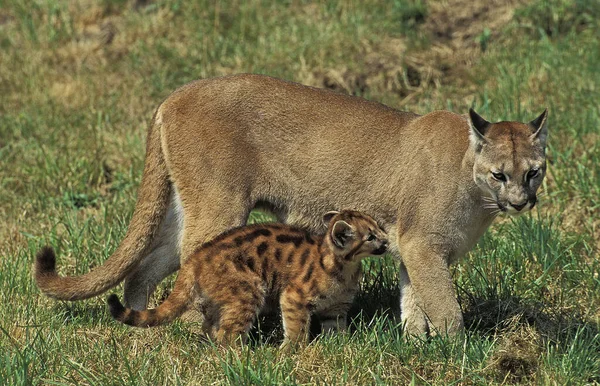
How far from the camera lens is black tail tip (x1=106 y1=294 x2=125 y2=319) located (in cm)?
600

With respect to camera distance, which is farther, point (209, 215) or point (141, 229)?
point (141, 229)

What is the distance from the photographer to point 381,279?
7.17m

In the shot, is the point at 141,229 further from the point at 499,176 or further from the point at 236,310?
the point at 499,176

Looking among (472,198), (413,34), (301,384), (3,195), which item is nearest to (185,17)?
(413,34)

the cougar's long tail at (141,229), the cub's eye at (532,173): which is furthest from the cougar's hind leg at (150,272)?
the cub's eye at (532,173)

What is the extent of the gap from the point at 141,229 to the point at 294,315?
1.28 metres

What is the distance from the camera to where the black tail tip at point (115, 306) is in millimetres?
5996

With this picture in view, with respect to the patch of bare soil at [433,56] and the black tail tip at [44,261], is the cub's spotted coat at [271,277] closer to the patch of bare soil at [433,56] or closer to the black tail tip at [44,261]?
the black tail tip at [44,261]

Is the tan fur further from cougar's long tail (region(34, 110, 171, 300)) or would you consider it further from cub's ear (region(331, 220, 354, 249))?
cub's ear (region(331, 220, 354, 249))

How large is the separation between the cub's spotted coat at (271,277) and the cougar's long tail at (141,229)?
0.60 m

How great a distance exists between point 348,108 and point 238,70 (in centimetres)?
388

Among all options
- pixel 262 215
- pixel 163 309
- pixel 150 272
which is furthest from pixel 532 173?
pixel 150 272

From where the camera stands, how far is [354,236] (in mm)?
6301

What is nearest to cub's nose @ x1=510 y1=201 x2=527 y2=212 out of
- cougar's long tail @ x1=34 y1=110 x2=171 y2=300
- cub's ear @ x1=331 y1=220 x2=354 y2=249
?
cub's ear @ x1=331 y1=220 x2=354 y2=249
